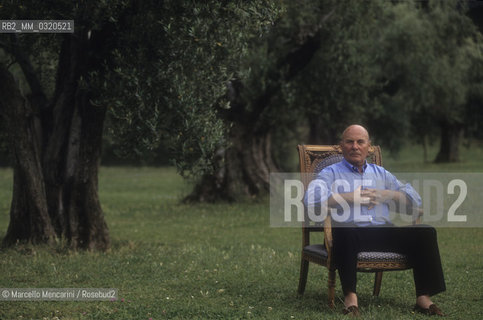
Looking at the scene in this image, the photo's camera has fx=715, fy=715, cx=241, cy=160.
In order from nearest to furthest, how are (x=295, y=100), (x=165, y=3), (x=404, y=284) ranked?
(x=404, y=284) < (x=165, y=3) < (x=295, y=100)

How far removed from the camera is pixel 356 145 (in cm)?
762

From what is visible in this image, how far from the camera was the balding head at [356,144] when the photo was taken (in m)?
7.61

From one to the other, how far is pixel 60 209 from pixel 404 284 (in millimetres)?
6050

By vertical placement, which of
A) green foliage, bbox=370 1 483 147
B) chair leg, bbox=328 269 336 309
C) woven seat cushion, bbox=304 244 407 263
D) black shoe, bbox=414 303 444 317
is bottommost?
black shoe, bbox=414 303 444 317

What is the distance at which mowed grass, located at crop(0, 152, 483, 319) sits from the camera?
763 centimetres

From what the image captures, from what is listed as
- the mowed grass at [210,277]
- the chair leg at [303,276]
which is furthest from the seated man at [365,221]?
the chair leg at [303,276]

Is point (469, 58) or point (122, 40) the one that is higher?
point (469, 58)

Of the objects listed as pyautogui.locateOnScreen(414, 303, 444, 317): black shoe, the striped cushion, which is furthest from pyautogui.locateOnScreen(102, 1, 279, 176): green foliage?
pyautogui.locateOnScreen(414, 303, 444, 317): black shoe

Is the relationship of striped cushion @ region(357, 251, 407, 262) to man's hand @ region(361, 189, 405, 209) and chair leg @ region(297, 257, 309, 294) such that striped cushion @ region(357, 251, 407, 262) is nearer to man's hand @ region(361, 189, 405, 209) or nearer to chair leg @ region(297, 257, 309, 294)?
man's hand @ region(361, 189, 405, 209)

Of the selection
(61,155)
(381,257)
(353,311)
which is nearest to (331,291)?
(353,311)

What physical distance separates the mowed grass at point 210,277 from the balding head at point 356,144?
1.59 meters

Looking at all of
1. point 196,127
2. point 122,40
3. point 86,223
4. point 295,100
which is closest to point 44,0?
point 122,40

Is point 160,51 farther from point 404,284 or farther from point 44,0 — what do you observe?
point 404,284

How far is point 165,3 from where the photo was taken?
10758mm
